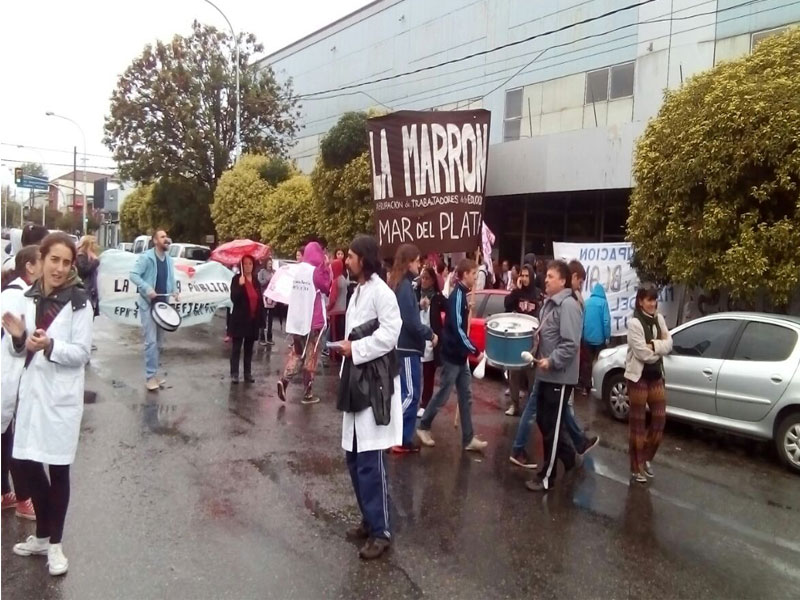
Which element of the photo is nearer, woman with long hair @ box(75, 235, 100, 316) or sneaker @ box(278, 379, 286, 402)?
sneaker @ box(278, 379, 286, 402)

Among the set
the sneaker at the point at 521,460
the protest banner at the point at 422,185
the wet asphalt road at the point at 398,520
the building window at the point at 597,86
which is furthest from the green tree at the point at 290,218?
the sneaker at the point at 521,460

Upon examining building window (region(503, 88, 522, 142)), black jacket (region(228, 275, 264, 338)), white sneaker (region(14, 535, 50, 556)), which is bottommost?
white sneaker (region(14, 535, 50, 556))

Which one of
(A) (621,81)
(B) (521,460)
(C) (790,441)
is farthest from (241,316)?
(A) (621,81)

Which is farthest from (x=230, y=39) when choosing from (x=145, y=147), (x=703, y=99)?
(x=703, y=99)

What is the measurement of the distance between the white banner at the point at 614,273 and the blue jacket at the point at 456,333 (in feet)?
17.2

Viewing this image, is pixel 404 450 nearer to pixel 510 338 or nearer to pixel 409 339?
pixel 409 339

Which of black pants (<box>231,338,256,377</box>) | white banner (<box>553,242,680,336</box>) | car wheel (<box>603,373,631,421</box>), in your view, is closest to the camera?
car wheel (<box>603,373,631,421</box>)

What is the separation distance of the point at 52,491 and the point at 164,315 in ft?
17.6

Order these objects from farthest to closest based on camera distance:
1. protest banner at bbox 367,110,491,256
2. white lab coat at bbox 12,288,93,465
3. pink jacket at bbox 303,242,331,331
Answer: protest banner at bbox 367,110,491,256 < pink jacket at bbox 303,242,331,331 < white lab coat at bbox 12,288,93,465

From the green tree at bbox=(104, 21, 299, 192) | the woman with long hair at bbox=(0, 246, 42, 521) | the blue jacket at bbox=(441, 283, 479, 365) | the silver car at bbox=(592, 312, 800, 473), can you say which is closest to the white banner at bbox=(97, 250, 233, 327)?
the blue jacket at bbox=(441, 283, 479, 365)

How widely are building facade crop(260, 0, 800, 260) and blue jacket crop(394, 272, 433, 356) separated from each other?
1011 centimetres

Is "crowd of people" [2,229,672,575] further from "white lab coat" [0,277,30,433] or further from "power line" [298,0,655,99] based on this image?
"power line" [298,0,655,99]

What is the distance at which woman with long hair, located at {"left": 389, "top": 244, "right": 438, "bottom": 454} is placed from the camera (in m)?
6.07

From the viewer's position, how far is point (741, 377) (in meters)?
7.69
